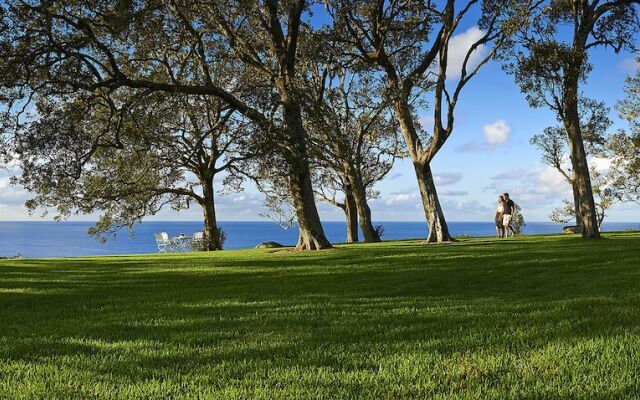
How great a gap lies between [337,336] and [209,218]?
30.6 metres

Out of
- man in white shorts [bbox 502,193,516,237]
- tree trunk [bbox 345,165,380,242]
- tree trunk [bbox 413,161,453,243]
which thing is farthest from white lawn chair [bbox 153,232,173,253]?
man in white shorts [bbox 502,193,516,237]

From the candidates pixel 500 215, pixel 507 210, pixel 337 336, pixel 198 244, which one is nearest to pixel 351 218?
pixel 198 244

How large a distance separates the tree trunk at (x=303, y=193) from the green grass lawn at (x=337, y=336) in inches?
399

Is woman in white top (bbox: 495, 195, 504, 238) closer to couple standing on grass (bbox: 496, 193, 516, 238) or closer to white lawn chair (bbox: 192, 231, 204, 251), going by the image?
couple standing on grass (bbox: 496, 193, 516, 238)

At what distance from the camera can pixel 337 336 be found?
6.96m

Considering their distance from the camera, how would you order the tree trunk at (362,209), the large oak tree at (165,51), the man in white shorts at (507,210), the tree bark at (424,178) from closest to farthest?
the large oak tree at (165,51) < the tree bark at (424,178) < the man in white shorts at (507,210) < the tree trunk at (362,209)

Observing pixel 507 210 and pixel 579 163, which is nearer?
pixel 579 163

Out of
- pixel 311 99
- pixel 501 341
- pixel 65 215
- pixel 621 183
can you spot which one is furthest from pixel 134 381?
pixel 621 183

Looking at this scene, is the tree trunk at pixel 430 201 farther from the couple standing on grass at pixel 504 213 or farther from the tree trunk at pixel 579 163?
the tree trunk at pixel 579 163

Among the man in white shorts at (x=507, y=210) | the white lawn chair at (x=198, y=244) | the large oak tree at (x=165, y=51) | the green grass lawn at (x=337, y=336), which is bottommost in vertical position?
the green grass lawn at (x=337, y=336)

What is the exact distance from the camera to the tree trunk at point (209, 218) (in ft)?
119

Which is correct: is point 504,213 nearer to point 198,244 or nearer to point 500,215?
point 500,215

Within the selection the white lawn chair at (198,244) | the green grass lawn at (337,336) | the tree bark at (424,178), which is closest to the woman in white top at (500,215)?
the tree bark at (424,178)

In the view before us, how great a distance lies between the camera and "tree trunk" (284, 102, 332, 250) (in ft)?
77.2
